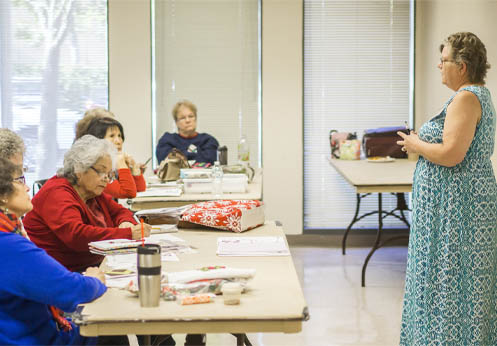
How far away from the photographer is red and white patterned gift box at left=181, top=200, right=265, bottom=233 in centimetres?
318

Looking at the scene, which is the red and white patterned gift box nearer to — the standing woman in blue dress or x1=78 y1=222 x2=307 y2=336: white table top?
the standing woman in blue dress

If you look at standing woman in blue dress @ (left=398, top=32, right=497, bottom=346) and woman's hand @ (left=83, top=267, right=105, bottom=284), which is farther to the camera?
standing woman in blue dress @ (left=398, top=32, right=497, bottom=346)

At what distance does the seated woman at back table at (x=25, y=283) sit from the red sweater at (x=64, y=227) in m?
0.70

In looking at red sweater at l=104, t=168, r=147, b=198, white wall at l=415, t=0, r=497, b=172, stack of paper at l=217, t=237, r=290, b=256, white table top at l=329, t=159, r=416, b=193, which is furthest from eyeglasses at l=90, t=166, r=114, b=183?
white wall at l=415, t=0, r=497, b=172

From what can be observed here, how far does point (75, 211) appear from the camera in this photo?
2842mm

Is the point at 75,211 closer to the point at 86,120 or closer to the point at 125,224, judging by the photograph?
the point at 125,224

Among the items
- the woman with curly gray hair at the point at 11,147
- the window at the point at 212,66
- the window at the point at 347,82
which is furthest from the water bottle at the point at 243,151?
the woman with curly gray hair at the point at 11,147

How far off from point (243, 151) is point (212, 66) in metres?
1.23

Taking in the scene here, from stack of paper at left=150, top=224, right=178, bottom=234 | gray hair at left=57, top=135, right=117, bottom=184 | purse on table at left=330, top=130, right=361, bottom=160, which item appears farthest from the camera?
purse on table at left=330, top=130, right=361, bottom=160

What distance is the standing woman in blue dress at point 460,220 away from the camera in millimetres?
3119

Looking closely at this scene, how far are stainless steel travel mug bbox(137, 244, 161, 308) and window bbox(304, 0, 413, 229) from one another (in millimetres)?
5254

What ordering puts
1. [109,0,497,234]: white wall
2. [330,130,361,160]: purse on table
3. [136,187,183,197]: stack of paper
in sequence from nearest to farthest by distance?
[136,187,183,197]: stack of paper < [330,130,361,160]: purse on table < [109,0,497,234]: white wall

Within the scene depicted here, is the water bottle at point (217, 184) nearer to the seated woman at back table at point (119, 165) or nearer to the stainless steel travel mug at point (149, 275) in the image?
the seated woman at back table at point (119, 165)

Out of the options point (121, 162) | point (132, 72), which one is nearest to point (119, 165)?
point (121, 162)
